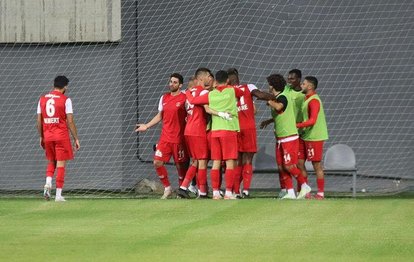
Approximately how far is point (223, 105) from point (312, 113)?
1616 mm

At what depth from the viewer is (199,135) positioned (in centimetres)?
1809

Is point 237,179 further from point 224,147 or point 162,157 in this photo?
point 162,157

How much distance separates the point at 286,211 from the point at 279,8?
7107mm

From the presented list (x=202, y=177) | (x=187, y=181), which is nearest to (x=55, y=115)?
(x=187, y=181)

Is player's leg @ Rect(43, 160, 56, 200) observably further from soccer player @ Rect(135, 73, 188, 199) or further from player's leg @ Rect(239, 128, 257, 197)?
player's leg @ Rect(239, 128, 257, 197)

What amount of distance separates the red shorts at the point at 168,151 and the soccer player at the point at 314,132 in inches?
75.6

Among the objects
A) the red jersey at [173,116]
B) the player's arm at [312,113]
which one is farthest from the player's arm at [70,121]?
the player's arm at [312,113]

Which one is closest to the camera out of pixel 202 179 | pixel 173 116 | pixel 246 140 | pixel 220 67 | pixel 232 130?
pixel 232 130

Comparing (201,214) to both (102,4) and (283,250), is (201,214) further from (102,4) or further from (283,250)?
(102,4)

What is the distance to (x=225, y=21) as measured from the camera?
21375 mm

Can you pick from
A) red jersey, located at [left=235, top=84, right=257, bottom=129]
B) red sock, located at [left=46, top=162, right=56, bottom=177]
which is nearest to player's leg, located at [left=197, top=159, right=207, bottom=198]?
red jersey, located at [left=235, top=84, right=257, bottom=129]

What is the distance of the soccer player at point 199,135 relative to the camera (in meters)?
18.1

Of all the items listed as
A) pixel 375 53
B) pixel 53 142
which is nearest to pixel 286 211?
pixel 53 142

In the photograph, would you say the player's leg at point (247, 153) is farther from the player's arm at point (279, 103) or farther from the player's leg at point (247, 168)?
the player's arm at point (279, 103)
